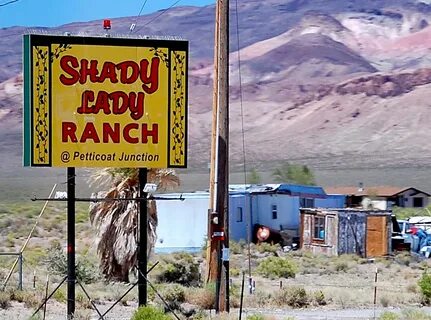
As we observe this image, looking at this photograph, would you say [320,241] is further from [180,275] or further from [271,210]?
[180,275]

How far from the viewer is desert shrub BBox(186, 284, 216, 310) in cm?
2177

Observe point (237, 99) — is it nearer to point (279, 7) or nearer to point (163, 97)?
point (279, 7)

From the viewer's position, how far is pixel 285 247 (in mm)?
47719

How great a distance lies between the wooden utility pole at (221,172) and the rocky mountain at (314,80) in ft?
183

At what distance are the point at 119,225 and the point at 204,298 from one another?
16.8 feet

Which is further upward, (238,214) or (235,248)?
(238,214)

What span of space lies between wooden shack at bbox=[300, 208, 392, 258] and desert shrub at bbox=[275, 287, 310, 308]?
19465 millimetres

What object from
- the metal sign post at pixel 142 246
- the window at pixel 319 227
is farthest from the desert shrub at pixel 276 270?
the metal sign post at pixel 142 246

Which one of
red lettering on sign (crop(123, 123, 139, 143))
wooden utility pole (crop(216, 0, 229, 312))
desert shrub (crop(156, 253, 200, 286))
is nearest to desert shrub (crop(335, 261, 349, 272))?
desert shrub (crop(156, 253, 200, 286))

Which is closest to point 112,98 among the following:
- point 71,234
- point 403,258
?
point 71,234

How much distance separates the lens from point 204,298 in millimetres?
22281

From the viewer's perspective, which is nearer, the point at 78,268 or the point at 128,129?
the point at 128,129

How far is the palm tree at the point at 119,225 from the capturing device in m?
26.2

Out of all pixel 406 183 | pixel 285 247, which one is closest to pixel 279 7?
pixel 406 183
